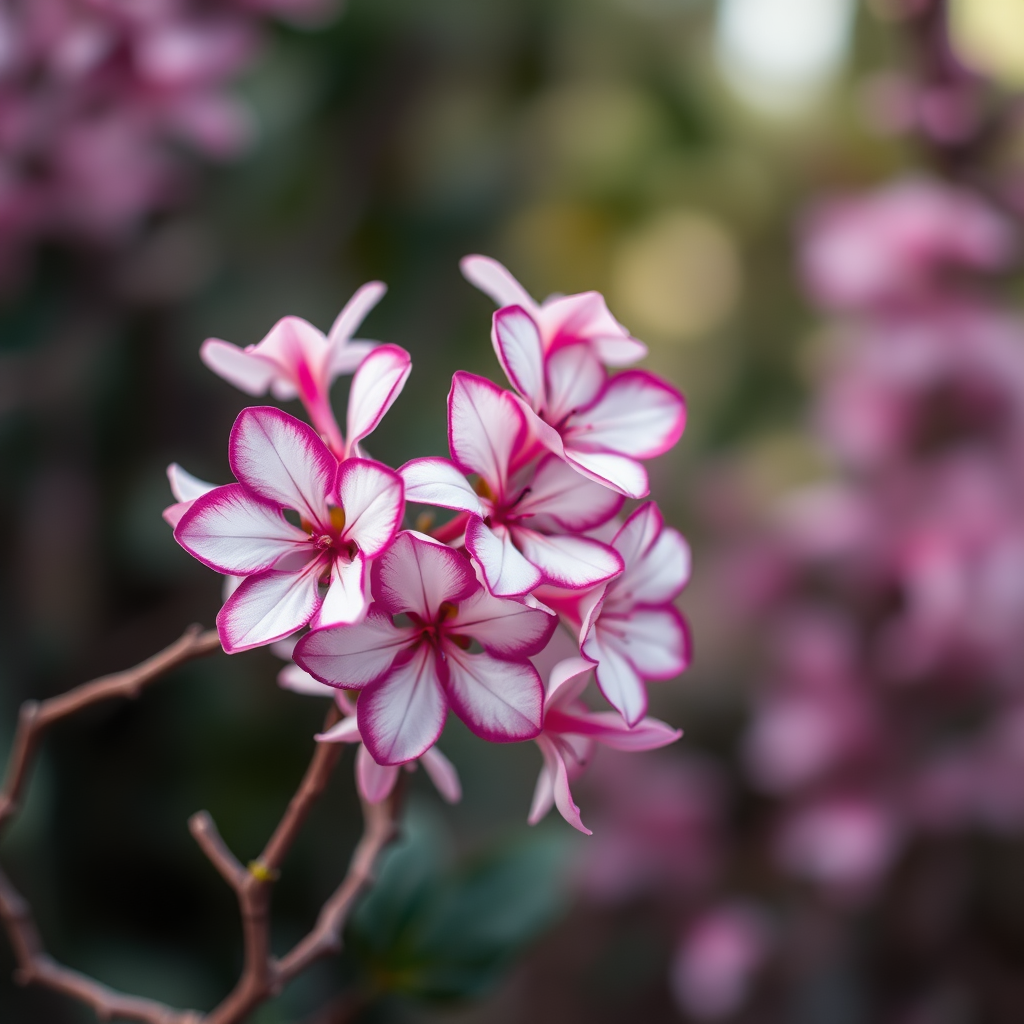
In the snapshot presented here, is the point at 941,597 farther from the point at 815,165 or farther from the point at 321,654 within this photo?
the point at 815,165

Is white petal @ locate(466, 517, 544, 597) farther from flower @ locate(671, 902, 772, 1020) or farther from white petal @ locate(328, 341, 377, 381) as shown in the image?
flower @ locate(671, 902, 772, 1020)

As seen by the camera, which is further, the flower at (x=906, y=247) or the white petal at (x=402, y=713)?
the flower at (x=906, y=247)

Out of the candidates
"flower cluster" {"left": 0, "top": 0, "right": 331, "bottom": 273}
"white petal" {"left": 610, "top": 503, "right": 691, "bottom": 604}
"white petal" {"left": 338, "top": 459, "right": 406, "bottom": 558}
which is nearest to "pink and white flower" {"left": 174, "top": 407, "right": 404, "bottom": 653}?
"white petal" {"left": 338, "top": 459, "right": 406, "bottom": 558}

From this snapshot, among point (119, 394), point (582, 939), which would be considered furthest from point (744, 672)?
point (119, 394)

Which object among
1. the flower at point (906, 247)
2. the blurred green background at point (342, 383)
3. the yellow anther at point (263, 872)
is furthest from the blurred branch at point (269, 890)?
the flower at point (906, 247)

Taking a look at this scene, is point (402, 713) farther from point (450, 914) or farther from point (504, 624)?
point (450, 914)

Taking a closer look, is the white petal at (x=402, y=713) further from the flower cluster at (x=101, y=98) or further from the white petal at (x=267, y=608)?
the flower cluster at (x=101, y=98)

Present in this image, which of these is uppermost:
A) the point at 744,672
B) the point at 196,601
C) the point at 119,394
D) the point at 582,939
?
the point at 119,394
